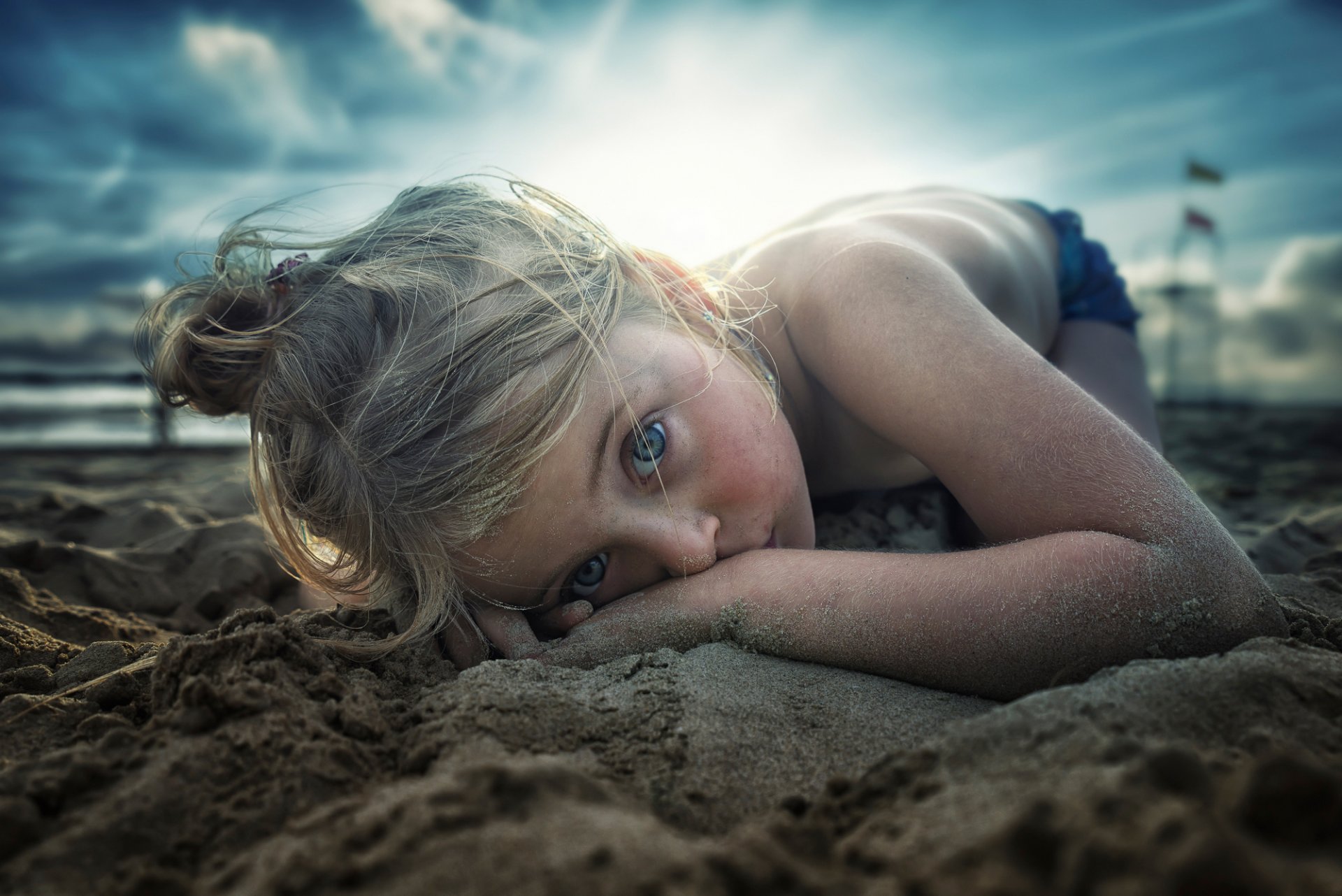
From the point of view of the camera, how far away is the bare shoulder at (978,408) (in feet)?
4.43

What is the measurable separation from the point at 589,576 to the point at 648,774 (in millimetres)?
715

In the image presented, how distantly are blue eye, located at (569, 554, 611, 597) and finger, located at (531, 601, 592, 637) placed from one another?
3 cm

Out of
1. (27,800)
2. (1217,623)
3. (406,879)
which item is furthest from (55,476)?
(1217,623)

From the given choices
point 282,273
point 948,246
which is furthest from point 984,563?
point 282,273

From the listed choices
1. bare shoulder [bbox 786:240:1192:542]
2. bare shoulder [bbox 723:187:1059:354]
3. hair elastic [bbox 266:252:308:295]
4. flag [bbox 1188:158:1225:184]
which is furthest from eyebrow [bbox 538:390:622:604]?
flag [bbox 1188:158:1225:184]

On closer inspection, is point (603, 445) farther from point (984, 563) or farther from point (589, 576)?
point (984, 563)

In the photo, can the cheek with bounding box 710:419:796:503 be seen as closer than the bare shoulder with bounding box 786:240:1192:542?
No

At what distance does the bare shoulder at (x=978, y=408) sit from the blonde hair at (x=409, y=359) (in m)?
0.26

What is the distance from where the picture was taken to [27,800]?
81 centimetres

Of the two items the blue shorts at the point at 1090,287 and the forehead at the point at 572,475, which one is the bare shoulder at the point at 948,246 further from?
the forehead at the point at 572,475

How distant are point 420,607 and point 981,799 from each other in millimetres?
1174

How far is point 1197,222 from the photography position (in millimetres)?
13211

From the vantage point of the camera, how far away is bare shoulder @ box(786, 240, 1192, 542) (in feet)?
4.43

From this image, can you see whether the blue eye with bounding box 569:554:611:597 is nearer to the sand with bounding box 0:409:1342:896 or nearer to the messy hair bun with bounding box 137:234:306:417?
the sand with bounding box 0:409:1342:896
